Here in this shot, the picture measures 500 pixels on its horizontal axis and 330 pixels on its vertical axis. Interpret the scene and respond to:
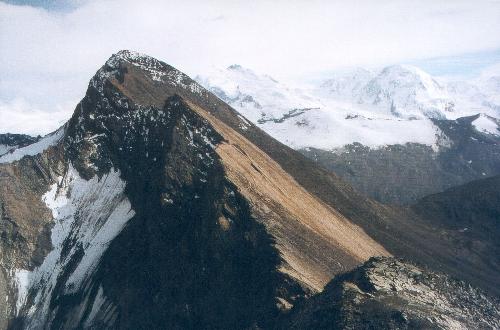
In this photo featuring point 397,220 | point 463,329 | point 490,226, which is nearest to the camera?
point 463,329

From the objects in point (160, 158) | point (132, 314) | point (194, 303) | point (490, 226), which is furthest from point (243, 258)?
point (490, 226)

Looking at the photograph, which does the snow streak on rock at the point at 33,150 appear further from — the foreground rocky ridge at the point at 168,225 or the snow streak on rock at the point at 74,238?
the snow streak on rock at the point at 74,238

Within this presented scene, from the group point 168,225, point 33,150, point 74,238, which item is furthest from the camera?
point 33,150

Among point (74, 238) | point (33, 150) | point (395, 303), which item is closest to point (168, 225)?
point (74, 238)

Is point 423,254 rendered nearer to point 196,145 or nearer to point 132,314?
point 196,145

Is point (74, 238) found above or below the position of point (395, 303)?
below

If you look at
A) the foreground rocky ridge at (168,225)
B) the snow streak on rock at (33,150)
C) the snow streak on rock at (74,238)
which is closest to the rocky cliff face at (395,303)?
the foreground rocky ridge at (168,225)

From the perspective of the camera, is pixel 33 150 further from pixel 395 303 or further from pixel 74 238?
pixel 395 303

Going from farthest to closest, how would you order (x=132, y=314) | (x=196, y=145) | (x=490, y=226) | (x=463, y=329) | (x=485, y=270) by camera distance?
1. (x=490, y=226)
2. (x=485, y=270)
3. (x=196, y=145)
4. (x=132, y=314)
5. (x=463, y=329)
